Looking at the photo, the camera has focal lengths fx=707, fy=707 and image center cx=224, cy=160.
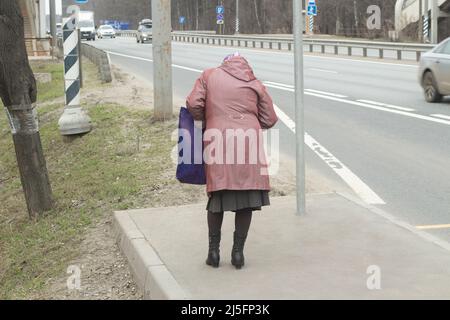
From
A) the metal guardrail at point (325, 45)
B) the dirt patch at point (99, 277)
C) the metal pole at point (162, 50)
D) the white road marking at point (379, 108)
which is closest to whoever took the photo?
the dirt patch at point (99, 277)

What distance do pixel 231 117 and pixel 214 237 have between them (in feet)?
3.14

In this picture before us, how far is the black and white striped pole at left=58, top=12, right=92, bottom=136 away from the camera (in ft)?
39.8

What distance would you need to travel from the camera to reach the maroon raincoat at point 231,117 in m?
5.13

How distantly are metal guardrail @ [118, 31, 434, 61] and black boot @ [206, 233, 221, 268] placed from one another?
24.3 meters

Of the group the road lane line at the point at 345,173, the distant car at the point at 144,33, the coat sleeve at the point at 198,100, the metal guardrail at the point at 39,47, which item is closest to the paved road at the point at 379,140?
the road lane line at the point at 345,173

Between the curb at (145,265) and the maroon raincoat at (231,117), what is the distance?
29.1 inches

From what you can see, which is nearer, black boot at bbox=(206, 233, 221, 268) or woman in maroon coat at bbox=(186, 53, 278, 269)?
woman in maroon coat at bbox=(186, 53, 278, 269)

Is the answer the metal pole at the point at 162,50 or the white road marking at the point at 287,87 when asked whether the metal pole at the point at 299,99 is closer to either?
the metal pole at the point at 162,50

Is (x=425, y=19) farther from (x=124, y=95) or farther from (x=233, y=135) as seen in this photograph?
(x=233, y=135)

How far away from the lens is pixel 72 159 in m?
11.6

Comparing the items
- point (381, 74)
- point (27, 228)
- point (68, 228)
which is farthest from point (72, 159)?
point (381, 74)

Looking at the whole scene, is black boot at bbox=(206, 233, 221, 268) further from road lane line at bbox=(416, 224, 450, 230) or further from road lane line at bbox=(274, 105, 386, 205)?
road lane line at bbox=(274, 105, 386, 205)

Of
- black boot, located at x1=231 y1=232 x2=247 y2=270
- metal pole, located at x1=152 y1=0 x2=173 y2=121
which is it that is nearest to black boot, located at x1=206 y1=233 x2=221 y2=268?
black boot, located at x1=231 y1=232 x2=247 y2=270
